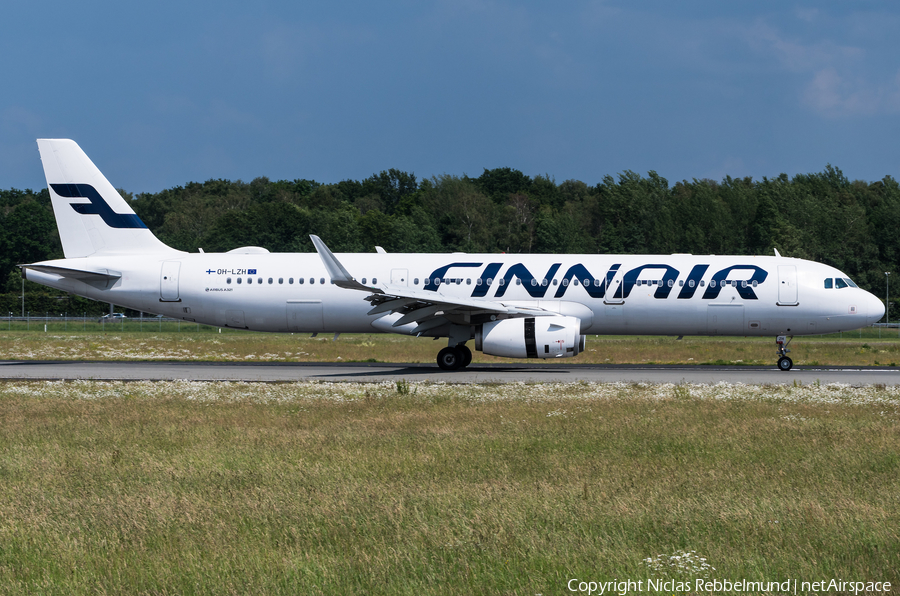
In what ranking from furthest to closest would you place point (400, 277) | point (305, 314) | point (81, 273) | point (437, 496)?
1. point (81, 273)
2. point (305, 314)
3. point (400, 277)
4. point (437, 496)

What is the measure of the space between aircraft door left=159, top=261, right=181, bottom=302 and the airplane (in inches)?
1.2

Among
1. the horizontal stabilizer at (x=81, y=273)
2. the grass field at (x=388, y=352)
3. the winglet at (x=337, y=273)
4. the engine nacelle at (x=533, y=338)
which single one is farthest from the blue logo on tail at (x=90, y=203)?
the engine nacelle at (x=533, y=338)

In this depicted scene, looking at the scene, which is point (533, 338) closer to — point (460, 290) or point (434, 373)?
point (434, 373)

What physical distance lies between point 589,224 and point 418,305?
74444mm

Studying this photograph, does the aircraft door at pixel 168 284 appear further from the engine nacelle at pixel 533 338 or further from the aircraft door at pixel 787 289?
the aircraft door at pixel 787 289

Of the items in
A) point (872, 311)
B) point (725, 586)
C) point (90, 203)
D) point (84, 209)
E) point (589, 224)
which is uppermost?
point (589, 224)

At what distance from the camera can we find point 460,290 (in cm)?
2520

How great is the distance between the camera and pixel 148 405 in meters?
15.8

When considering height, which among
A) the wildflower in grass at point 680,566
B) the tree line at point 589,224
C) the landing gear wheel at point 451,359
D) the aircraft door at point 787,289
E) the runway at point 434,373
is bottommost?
the wildflower in grass at point 680,566

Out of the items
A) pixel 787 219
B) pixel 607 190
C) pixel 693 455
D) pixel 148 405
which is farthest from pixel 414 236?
pixel 693 455

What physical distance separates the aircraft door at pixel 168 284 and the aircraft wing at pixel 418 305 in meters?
5.89

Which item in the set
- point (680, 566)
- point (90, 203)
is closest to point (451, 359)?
point (90, 203)

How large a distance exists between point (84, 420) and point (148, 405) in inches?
83.5

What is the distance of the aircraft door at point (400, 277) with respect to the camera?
25.6 meters
